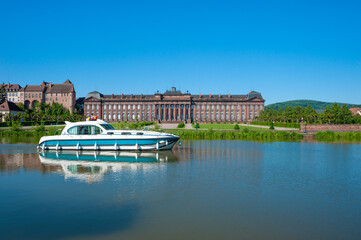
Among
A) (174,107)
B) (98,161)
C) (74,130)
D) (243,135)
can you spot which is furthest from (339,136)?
(174,107)

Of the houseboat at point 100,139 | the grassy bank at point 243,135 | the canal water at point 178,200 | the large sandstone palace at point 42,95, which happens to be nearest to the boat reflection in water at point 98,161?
the canal water at point 178,200

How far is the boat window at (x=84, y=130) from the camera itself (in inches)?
1163

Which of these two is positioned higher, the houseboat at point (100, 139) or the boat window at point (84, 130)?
the boat window at point (84, 130)

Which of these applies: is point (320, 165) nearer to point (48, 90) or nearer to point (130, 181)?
point (130, 181)

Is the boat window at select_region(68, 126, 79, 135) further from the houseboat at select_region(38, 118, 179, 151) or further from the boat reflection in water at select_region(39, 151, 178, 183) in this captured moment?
the boat reflection in water at select_region(39, 151, 178, 183)

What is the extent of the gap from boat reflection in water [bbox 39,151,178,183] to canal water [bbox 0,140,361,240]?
113mm

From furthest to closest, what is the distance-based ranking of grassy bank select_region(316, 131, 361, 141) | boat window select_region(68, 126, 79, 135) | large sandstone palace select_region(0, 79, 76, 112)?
large sandstone palace select_region(0, 79, 76, 112) → grassy bank select_region(316, 131, 361, 141) → boat window select_region(68, 126, 79, 135)

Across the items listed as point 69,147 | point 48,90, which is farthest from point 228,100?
point 69,147

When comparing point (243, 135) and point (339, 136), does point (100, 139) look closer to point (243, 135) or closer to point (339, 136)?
point (243, 135)

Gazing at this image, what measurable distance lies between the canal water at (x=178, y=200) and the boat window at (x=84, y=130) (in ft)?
21.1

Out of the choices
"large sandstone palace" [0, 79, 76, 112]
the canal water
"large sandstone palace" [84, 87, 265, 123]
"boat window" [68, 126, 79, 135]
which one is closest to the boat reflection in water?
the canal water

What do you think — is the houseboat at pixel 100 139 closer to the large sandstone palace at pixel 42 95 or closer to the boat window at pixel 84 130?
the boat window at pixel 84 130

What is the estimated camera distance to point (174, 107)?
5369 inches

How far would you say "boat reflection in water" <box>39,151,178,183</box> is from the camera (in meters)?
19.5
